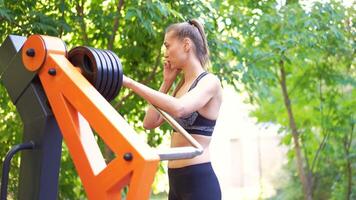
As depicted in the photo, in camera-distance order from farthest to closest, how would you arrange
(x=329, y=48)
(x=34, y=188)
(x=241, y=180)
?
(x=241, y=180) → (x=329, y=48) → (x=34, y=188)

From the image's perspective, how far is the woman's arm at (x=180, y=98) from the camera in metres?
1.77

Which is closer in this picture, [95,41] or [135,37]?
[135,37]

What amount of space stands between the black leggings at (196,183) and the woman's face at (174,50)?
1.44ft

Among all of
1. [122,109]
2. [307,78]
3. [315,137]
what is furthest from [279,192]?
[122,109]

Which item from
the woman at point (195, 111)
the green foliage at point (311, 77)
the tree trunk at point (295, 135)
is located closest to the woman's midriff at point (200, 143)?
the woman at point (195, 111)

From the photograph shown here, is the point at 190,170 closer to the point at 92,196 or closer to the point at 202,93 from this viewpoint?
the point at 202,93

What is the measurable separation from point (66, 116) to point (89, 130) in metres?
0.08

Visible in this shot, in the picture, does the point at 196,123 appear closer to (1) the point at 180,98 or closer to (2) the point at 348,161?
(1) the point at 180,98

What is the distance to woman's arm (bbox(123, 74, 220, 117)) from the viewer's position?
1766 mm

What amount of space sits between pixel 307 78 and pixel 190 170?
386 centimetres

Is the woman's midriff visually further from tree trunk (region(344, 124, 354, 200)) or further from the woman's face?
tree trunk (region(344, 124, 354, 200))

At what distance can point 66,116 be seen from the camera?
154 centimetres

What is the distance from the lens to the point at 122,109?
4.05 meters

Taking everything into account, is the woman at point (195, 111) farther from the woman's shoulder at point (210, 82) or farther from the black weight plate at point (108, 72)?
the black weight plate at point (108, 72)
